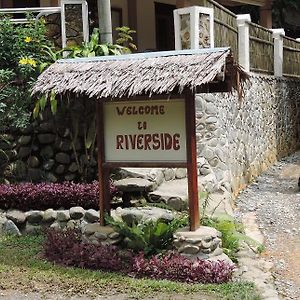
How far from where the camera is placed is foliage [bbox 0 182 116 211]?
8.81 m

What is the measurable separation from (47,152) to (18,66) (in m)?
1.44

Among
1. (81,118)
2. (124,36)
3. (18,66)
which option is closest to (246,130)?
(124,36)

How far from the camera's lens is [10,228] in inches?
332

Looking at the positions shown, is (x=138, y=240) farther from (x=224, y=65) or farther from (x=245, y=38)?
(x=245, y=38)

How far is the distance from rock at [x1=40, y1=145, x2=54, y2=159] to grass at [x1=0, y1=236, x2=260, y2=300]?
3.21 meters

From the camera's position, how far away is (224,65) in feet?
21.2

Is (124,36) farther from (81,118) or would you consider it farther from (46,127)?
(46,127)

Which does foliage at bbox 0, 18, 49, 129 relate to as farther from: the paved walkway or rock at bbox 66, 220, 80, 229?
the paved walkway

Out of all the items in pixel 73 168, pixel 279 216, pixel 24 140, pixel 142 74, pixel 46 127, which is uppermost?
pixel 142 74

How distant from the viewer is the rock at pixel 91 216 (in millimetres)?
8148

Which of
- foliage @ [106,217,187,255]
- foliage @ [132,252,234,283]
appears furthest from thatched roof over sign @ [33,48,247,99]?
foliage @ [132,252,234,283]

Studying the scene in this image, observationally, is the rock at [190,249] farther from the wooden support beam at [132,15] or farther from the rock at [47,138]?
the wooden support beam at [132,15]

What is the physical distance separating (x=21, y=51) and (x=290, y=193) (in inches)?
223

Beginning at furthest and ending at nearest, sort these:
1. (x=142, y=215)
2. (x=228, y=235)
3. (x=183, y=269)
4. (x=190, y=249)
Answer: (x=142, y=215) < (x=228, y=235) < (x=190, y=249) < (x=183, y=269)
